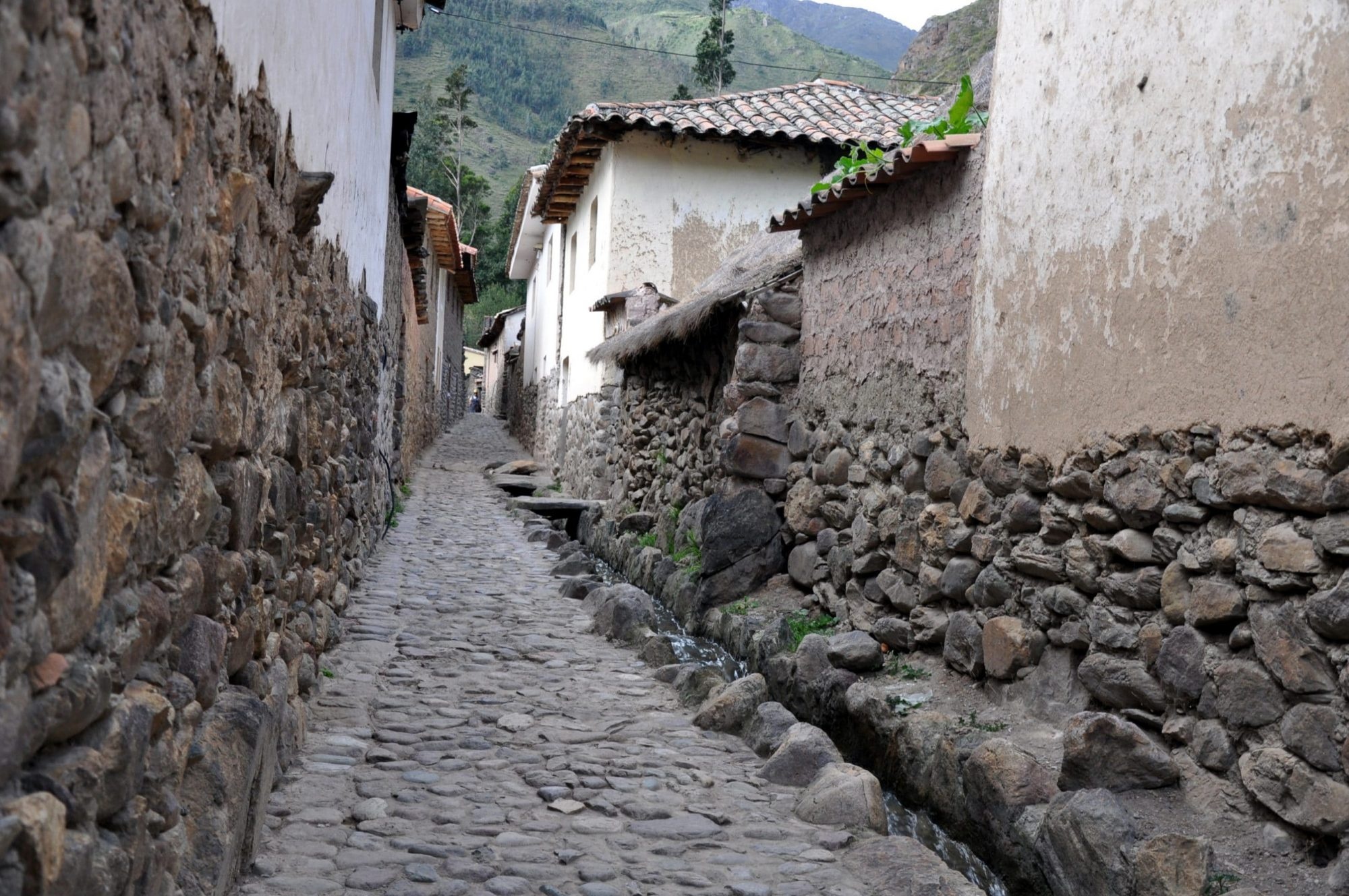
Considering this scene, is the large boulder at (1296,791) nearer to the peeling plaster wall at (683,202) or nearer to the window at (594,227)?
the peeling plaster wall at (683,202)

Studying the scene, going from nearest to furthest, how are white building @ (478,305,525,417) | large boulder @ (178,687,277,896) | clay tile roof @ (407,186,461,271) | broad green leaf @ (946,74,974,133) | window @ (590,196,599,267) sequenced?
large boulder @ (178,687,277,896)
broad green leaf @ (946,74,974,133)
window @ (590,196,599,267)
clay tile roof @ (407,186,461,271)
white building @ (478,305,525,417)

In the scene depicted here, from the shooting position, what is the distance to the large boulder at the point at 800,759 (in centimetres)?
432

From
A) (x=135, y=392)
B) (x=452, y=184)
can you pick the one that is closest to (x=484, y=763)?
(x=135, y=392)

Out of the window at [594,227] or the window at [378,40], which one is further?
the window at [594,227]

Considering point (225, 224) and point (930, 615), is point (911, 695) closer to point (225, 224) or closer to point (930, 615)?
point (930, 615)

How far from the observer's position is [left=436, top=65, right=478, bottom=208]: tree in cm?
3824

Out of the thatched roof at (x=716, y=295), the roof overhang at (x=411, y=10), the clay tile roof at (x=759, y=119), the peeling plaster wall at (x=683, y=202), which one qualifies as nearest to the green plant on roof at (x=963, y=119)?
the thatched roof at (x=716, y=295)

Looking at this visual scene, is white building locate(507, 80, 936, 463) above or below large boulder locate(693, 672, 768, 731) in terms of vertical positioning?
above

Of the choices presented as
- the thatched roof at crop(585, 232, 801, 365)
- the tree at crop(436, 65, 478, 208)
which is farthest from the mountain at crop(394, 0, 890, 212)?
the thatched roof at crop(585, 232, 801, 365)

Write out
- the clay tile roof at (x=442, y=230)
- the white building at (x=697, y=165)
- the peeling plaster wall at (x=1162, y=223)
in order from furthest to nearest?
the clay tile roof at (x=442, y=230), the white building at (x=697, y=165), the peeling plaster wall at (x=1162, y=223)

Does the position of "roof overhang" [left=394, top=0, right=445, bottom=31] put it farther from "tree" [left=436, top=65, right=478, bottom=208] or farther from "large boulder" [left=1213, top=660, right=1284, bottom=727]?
"tree" [left=436, top=65, right=478, bottom=208]

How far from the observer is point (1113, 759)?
352 centimetres

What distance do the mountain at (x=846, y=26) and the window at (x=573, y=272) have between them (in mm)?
97448

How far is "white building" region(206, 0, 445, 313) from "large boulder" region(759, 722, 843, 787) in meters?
2.61
